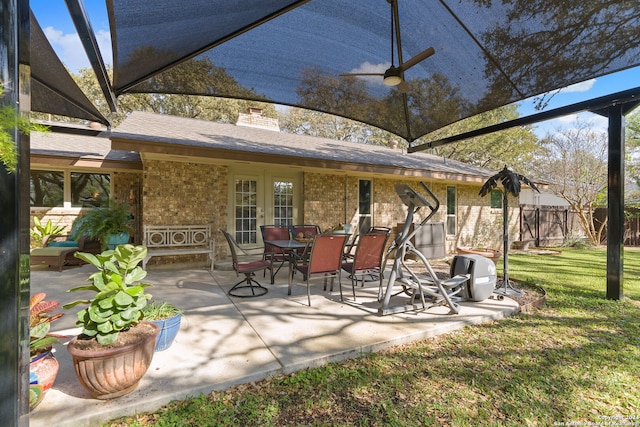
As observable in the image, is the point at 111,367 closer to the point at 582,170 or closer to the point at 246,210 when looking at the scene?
the point at 246,210

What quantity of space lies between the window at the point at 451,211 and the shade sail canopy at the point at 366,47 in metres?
6.51

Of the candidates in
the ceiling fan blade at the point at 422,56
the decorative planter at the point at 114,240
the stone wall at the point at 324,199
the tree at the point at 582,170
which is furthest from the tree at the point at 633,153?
the decorative planter at the point at 114,240

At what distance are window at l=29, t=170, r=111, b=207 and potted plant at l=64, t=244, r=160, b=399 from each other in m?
7.38

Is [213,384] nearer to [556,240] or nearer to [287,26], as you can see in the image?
[287,26]

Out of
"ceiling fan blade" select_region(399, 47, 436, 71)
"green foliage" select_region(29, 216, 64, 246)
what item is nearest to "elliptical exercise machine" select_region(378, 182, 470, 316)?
"ceiling fan blade" select_region(399, 47, 436, 71)

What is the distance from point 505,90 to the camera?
400cm

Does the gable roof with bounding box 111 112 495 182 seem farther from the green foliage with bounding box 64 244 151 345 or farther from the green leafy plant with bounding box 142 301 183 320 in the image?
A: the green foliage with bounding box 64 244 151 345

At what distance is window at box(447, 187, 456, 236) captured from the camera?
1067 cm

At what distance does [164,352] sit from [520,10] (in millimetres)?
4844

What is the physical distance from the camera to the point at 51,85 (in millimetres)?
4043

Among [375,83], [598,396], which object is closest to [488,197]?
[375,83]

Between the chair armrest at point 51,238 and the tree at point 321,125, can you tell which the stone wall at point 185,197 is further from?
the tree at point 321,125

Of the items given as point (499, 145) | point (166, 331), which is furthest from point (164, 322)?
point (499, 145)

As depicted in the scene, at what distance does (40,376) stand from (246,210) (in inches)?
236
